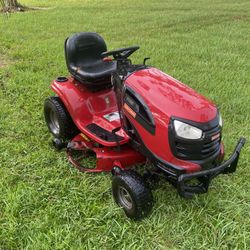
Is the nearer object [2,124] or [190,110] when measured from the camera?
[190,110]

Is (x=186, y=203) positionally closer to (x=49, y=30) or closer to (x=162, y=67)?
(x=162, y=67)

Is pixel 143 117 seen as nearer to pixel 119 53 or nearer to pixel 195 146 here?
pixel 195 146

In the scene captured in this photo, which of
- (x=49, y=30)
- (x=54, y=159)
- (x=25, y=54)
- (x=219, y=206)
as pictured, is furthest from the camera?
(x=49, y=30)

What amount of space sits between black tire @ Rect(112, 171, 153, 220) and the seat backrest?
4.70 ft

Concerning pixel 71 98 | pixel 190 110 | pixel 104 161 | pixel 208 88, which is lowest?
pixel 208 88

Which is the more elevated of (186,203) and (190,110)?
(190,110)

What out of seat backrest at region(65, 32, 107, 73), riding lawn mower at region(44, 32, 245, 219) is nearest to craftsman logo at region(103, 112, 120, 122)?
riding lawn mower at region(44, 32, 245, 219)

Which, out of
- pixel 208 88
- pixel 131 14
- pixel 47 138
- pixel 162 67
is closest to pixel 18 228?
pixel 47 138

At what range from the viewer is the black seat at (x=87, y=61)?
11.8ft

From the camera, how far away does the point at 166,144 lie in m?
2.59

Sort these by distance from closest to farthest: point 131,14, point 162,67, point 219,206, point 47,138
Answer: point 219,206, point 47,138, point 162,67, point 131,14

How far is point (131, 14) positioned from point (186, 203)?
31.3 ft

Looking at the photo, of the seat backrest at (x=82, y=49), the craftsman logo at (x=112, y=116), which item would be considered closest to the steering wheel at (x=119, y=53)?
the craftsman logo at (x=112, y=116)

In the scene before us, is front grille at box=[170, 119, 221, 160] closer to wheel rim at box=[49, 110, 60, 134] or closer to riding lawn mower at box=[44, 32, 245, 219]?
riding lawn mower at box=[44, 32, 245, 219]
